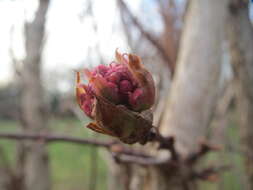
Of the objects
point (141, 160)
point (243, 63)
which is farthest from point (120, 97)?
point (243, 63)

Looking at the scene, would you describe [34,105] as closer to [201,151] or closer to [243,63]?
[243,63]

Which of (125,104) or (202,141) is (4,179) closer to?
(202,141)

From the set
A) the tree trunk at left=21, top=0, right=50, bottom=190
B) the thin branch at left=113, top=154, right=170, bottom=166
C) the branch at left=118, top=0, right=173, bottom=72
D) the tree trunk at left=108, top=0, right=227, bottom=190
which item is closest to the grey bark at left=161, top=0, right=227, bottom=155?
the tree trunk at left=108, top=0, right=227, bottom=190

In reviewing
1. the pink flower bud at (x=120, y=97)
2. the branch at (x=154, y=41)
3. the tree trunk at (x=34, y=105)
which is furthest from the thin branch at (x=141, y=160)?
the tree trunk at (x=34, y=105)

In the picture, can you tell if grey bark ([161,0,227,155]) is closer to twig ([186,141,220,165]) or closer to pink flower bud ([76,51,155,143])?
twig ([186,141,220,165])

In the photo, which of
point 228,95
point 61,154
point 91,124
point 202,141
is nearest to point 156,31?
point 228,95
